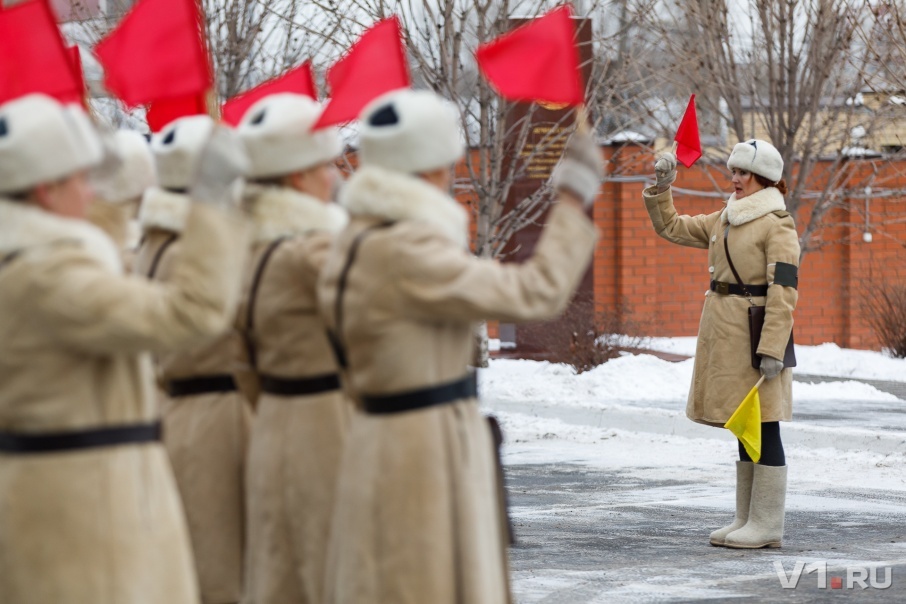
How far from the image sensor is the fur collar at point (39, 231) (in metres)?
3.61

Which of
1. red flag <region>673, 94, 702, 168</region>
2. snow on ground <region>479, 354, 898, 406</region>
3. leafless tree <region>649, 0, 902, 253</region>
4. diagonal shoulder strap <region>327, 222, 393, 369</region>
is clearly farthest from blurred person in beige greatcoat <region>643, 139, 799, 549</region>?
leafless tree <region>649, 0, 902, 253</region>

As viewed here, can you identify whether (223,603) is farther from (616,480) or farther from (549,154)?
(549,154)

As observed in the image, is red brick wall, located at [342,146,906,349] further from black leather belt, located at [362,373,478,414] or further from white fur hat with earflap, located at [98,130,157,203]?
black leather belt, located at [362,373,478,414]

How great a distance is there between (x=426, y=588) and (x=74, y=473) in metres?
1.08

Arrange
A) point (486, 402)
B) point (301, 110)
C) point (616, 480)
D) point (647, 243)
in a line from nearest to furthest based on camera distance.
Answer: point (301, 110) < point (616, 480) < point (486, 402) < point (647, 243)

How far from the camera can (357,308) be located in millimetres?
4234

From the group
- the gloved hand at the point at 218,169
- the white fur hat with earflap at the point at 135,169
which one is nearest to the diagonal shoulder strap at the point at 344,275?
the gloved hand at the point at 218,169

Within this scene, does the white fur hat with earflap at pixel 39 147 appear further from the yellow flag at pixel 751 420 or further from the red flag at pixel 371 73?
the yellow flag at pixel 751 420

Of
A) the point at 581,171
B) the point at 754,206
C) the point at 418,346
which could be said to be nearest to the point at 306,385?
the point at 418,346

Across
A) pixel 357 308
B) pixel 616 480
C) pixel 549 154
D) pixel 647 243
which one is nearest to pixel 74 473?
pixel 357 308

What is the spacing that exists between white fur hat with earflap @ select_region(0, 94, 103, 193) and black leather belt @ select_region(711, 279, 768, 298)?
16.5 feet

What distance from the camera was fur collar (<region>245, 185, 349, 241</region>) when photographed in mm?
4992

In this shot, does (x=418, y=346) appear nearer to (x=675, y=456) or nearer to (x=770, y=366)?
(x=770, y=366)

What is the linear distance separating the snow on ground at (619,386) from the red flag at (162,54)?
9415mm
